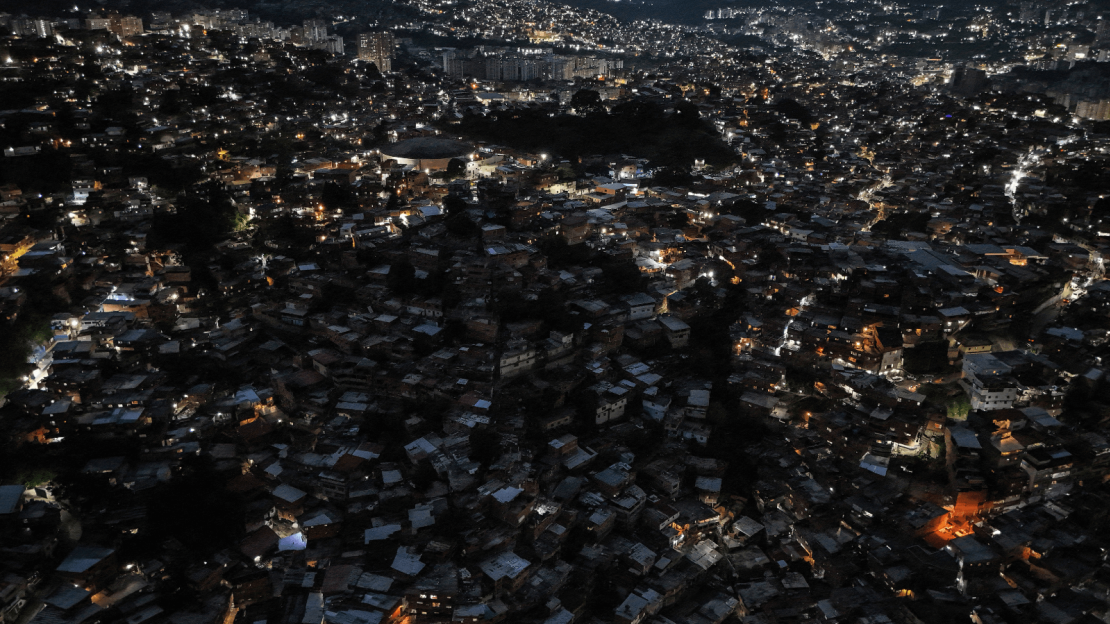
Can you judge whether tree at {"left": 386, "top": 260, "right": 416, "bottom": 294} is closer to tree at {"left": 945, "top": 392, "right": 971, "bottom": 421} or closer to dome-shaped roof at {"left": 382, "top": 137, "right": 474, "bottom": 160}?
dome-shaped roof at {"left": 382, "top": 137, "right": 474, "bottom": 160}

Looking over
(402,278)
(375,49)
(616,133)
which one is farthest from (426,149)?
(375,49)

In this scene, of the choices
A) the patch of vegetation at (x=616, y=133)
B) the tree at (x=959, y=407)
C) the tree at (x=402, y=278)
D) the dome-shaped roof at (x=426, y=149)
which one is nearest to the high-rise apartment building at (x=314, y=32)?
the patch of vegetation at (x=616, y=133)

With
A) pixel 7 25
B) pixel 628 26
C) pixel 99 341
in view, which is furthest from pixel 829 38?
pixel 99 341

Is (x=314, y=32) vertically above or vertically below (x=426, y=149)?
above

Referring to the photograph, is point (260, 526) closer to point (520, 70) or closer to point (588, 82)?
point (588, 82)

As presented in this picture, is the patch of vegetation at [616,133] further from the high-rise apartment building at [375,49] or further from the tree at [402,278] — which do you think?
the high-rise apartment building at [375,49]

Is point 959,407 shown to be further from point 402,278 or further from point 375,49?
point 375,49

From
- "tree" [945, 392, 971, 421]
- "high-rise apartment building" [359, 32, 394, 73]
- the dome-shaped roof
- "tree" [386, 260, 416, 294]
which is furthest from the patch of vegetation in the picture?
"high-rise apartment building" [359, 32, 394, 73]

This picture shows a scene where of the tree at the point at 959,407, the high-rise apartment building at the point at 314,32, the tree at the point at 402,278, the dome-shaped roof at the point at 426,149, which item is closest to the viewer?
the tree at the point at 959,407
